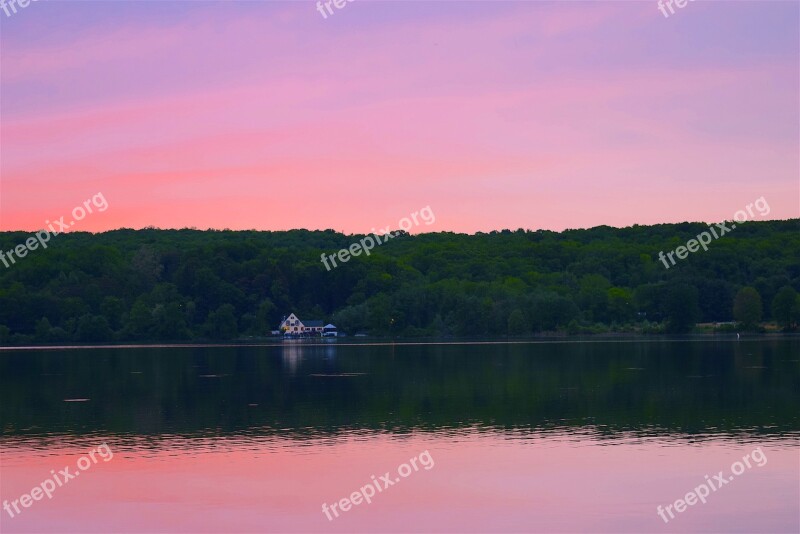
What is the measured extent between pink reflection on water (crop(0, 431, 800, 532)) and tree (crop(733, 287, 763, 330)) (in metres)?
110

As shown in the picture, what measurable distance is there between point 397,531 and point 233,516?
159 inches

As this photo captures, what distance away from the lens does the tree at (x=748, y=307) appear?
137125 millimetres

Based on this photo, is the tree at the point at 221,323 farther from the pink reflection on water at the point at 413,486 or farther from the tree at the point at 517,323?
the pink reflection on water at the point at 413,486

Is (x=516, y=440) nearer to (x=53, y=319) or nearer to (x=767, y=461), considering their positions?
(x=767, y=461)

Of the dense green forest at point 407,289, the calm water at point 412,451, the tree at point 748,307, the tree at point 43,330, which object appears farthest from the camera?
the tree at point 43,330

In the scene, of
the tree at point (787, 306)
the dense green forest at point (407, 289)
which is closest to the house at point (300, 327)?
the dense green forest at point (407, 289)

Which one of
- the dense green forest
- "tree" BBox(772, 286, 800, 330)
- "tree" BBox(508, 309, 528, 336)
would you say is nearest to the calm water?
"tree" BBox(772, 286, 800, 330)

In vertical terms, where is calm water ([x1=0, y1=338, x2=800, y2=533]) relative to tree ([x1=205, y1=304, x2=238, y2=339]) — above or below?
below

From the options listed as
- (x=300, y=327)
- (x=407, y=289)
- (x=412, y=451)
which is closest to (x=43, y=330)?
(x=300, y=327)

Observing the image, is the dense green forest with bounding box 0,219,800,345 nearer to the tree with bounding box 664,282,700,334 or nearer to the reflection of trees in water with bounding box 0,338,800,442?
the tree with bounding box 664,282,700,334

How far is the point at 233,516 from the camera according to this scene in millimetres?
23766

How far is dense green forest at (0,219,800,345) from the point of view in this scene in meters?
148

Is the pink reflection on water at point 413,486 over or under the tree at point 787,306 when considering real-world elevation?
under

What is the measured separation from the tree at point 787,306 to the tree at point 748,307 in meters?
2.29
